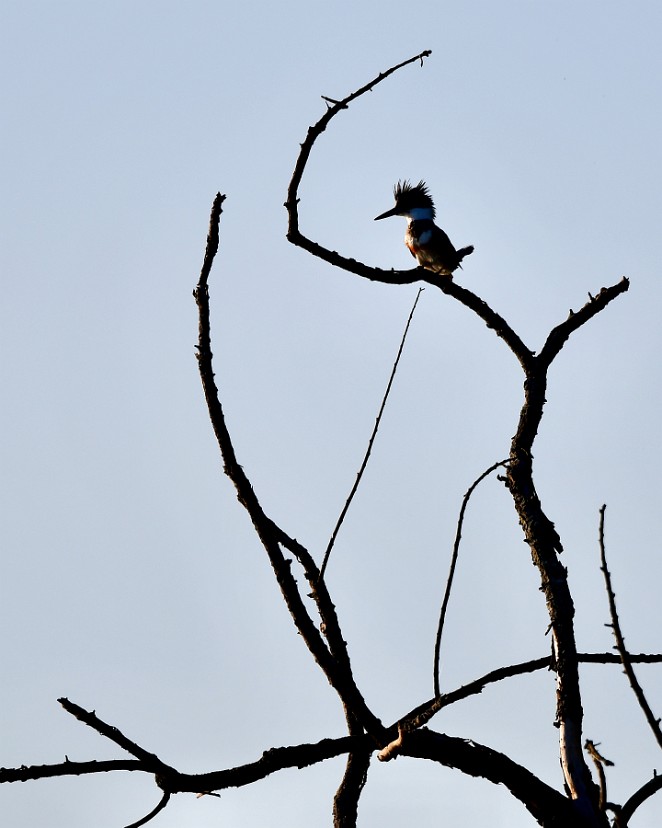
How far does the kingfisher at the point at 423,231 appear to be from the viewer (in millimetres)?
11664

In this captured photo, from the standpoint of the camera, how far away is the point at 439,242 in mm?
11883

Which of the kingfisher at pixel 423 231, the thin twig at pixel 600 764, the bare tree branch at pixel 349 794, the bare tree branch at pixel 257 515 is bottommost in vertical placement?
the thin twig at pixel 600 764

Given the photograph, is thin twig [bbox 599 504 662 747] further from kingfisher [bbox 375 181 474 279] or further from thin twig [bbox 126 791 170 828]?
kingfisher [bbox 375 181 474 279]

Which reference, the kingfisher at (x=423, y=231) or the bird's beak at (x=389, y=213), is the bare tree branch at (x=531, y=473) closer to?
the kingfisher at (x=423, y=231)

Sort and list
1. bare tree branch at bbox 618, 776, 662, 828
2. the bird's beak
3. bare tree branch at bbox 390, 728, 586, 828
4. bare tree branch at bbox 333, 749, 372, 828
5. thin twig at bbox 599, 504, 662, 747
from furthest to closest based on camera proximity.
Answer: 1. the bird's beak
2. bare tree branch at bbox 333, 749, 372, 828
3. bare tree branch at bbox 390, 728, 586, 828
4. bare tree branch at bbox 618, 776, 662, 828
5. thin twig at bbox 599, 504, 662, 747

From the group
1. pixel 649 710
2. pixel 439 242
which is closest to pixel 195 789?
pixel 649 710

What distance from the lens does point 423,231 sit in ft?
40.2

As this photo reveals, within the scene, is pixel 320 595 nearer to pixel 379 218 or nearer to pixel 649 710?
pixel 649 710

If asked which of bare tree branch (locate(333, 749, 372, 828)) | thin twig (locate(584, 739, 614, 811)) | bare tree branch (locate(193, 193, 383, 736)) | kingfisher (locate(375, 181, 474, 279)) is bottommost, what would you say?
thin twig (locate(584, 739, 614, 811))

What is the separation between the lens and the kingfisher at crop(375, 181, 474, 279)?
11.7 metres

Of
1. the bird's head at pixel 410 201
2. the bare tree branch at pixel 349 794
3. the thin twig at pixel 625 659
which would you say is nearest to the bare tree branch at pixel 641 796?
the thin twig at pixel 625 659

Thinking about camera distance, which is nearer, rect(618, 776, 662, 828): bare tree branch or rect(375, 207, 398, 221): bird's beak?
rect(618, 776, 662, 828): bare tree branch

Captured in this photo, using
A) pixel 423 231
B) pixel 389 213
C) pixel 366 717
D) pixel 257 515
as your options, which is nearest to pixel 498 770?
pixel 366 717

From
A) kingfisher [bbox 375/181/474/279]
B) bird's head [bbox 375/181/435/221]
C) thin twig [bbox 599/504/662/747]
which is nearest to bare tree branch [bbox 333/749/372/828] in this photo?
thin twig [bbox 599/504/662/747]
